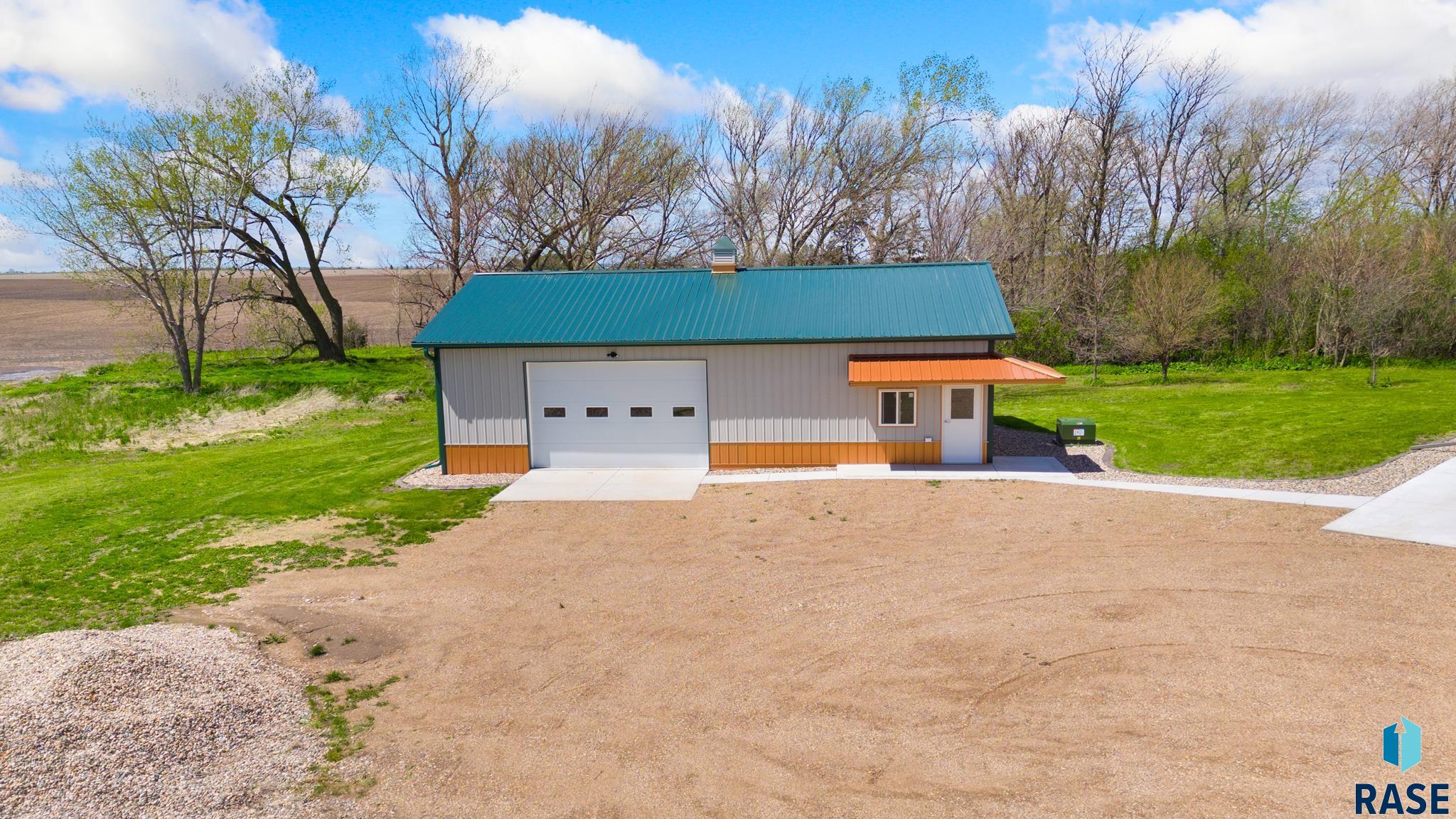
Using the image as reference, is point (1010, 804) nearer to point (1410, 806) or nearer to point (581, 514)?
point (1410, 806)

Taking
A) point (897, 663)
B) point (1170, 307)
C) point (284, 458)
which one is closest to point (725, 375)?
point (897, 663)

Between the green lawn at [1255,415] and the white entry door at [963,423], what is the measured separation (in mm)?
3009

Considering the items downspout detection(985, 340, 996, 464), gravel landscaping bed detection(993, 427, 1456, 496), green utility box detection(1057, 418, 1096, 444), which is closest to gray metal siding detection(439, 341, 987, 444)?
downspout detection(985, 340, 996, 464)

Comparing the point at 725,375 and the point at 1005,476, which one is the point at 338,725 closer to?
the point at 725,375

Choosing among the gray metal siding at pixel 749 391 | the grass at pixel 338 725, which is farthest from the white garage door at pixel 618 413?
the grass at pixel 338 725

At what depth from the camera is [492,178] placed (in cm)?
3406

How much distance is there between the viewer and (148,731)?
654 centimetres

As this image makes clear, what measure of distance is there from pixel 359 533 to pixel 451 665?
5.77m

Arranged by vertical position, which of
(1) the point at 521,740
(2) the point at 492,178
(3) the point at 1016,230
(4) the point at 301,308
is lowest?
(1) the point at 521,740

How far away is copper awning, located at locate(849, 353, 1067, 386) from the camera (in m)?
15.3

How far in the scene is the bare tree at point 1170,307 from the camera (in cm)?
2773

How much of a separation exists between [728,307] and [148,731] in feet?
42.7

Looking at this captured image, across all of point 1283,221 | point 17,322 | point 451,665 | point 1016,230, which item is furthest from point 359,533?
point 17,322

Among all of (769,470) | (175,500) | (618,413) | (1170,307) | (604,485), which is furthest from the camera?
(1170,307)
